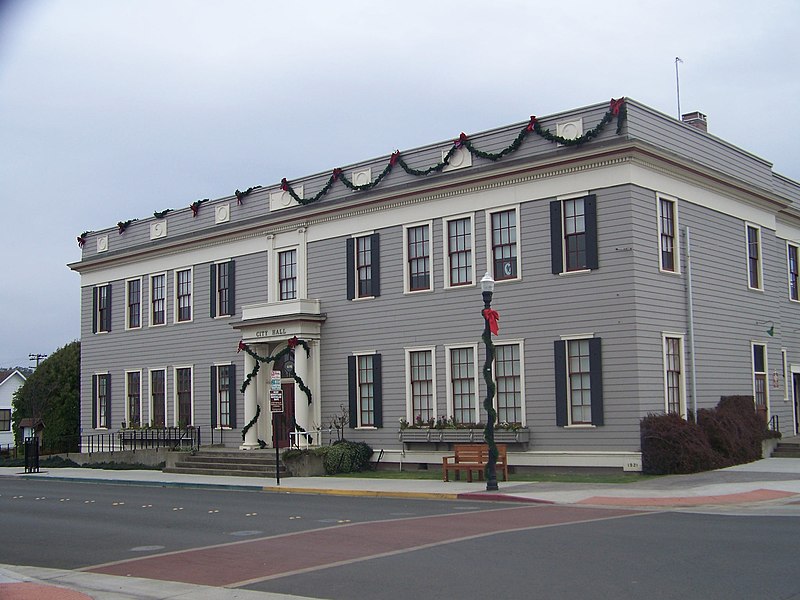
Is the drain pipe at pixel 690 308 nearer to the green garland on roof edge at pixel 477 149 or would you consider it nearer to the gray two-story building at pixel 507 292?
the gray two-story building at pixel 507 292

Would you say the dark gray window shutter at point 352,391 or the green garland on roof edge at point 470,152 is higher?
the green garland on roof edge at point 470,152

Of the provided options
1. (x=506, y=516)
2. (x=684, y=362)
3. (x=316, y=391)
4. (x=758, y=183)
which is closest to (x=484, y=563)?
(x=506, y=516)

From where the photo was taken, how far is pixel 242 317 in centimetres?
3388

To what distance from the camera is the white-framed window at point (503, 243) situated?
26797 millimetres

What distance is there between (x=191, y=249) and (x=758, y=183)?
20.5 m

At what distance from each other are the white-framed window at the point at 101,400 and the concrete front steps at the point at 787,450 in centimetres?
2611

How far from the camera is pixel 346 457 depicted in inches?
1145

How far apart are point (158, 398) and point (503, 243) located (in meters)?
17.4

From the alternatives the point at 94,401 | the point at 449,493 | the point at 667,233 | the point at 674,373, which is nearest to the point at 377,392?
the point at 449,493

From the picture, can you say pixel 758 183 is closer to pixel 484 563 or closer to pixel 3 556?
pixel 484 563

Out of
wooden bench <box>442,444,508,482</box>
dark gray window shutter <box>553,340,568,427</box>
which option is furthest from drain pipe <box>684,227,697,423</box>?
wooden bench <box>442,444,508,482</box>

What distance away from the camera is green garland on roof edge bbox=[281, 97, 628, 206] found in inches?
973

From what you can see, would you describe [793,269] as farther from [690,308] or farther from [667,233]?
[667,233]

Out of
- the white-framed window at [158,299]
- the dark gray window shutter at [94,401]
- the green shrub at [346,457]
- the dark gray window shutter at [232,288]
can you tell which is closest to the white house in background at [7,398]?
the dark gray window shutter at [94,401]
